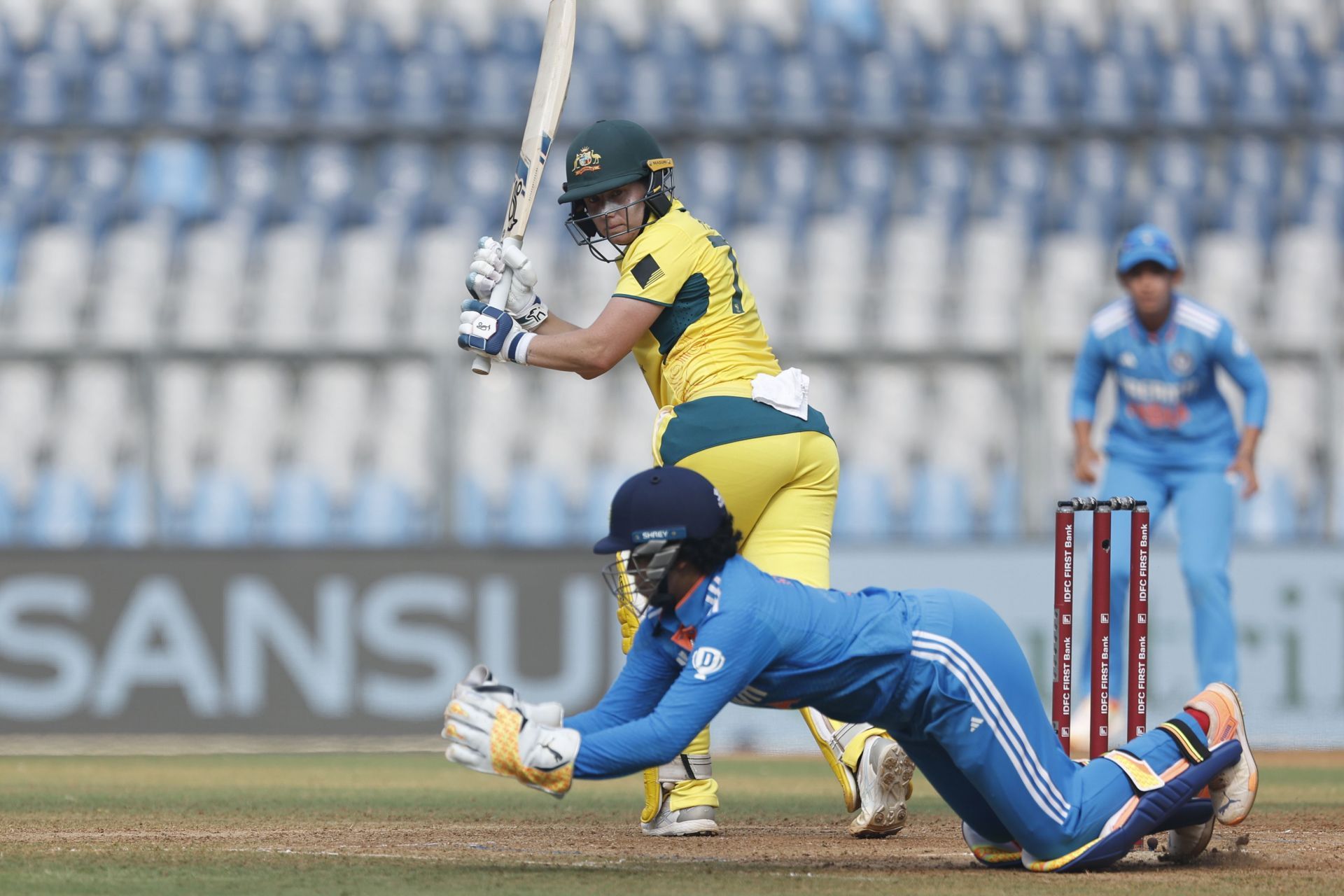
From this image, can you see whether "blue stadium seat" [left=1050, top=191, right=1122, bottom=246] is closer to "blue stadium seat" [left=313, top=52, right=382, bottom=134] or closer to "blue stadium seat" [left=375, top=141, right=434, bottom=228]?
"blue stadium seat" [left=375, top=141, right=434, bottom=228]

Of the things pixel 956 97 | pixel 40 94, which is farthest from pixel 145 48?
pixel 956 97

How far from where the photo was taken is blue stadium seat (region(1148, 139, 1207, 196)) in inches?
548

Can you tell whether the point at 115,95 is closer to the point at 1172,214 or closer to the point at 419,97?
the point at 419,97

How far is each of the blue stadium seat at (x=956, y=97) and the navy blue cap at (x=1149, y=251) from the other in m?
6.52

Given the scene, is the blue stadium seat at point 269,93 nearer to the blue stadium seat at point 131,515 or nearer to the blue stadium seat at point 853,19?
the blue stadium seat at point 853,19

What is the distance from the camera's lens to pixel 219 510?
10.2 m

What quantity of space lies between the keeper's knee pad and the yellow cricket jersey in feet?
5.03

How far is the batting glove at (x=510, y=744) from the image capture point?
13.6 ft

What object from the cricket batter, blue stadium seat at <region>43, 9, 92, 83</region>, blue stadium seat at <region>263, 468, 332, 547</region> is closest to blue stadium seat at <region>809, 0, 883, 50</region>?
blue stadium seat at <region>43, 9, 92, 83</region>

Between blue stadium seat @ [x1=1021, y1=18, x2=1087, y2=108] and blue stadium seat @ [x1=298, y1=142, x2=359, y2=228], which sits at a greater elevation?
blue stadium seat @ [x1=1021, y1=18, x2=1087, y2=108]

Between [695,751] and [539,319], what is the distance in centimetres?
141

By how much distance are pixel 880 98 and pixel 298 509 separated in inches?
243

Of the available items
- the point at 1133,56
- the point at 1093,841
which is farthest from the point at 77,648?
the point at 1133,56

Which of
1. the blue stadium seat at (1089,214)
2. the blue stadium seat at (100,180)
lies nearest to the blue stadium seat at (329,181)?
the blue stadium seat at (100,180)
